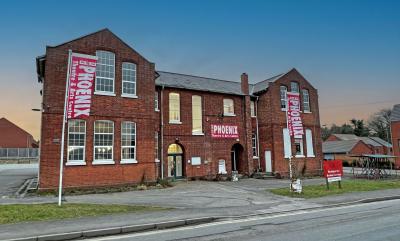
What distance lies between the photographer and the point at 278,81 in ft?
94.5

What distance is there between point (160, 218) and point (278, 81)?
71.9ft


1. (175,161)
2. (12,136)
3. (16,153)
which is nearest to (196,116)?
(175,161)

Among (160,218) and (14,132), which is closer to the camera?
(160,218)

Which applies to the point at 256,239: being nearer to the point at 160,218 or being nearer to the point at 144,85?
the point at 160,218

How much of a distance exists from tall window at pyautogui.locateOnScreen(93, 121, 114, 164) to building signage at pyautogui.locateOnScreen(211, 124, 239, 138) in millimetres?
9229

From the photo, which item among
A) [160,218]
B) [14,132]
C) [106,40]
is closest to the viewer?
[160,218]

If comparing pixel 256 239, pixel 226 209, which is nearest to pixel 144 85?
pixel 226 209

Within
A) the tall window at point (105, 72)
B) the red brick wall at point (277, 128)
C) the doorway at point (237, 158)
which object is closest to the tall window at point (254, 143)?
the red brick wall at point (277, 128)

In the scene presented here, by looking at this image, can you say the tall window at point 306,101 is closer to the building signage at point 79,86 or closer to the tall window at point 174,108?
the tall window at point 174,108

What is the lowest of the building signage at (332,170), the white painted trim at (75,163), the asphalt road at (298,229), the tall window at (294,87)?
the asphalt road at (298,229)

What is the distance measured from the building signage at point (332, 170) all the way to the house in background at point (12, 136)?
66921 mm

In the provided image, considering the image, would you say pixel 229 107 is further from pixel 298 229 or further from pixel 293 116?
pixel 298 229

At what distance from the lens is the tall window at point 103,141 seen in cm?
1861

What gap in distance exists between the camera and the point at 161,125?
23.0m
